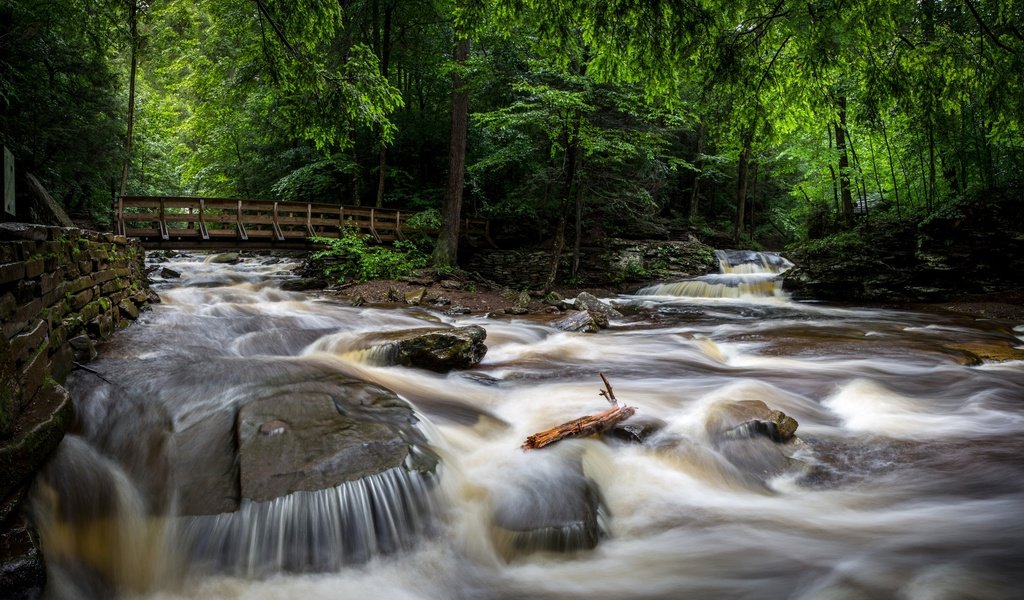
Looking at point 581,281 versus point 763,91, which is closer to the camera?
point 763,91

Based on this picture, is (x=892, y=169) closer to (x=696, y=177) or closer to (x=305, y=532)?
(x=696, y=177)

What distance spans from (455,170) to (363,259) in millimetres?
3616

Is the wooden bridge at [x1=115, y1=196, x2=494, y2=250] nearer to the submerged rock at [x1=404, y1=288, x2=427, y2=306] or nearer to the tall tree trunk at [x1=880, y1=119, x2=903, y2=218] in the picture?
the submerged rock at [x1=404, y1=288, x2=427, y2=306]

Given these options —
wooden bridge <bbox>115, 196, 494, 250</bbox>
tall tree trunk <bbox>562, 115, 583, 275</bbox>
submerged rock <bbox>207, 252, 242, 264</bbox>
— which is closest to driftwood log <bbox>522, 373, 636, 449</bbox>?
tall tree trunk <bbox>562, 115, 583, 275</bbox>

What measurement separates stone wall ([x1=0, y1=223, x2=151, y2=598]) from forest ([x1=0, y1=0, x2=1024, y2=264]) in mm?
2838

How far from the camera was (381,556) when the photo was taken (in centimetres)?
283

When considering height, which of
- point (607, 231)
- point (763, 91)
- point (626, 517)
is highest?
point (763, 91)

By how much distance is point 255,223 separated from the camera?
51.2 ft

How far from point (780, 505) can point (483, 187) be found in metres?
15.9

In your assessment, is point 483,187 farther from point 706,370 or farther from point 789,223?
point 789,223

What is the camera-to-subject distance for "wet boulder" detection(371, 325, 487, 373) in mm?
6207

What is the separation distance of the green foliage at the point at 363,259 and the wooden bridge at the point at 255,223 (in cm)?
67

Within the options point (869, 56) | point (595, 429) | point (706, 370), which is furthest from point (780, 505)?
point (869, 56)

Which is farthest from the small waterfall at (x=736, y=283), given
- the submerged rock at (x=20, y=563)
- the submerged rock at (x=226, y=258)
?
the submerged rock at (x=226, y=258)
